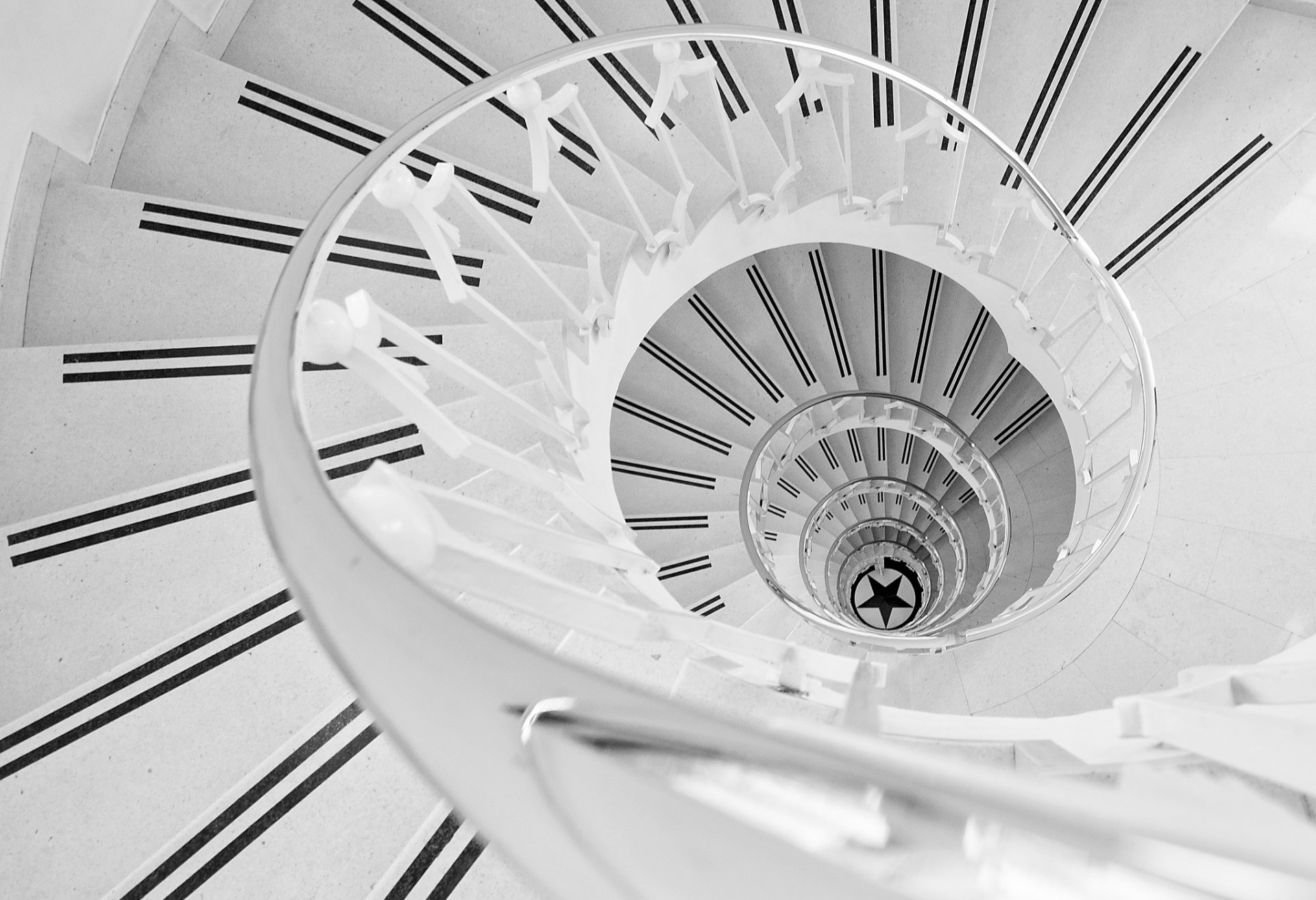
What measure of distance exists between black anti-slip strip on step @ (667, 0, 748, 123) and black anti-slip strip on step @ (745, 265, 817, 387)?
58.7 inches

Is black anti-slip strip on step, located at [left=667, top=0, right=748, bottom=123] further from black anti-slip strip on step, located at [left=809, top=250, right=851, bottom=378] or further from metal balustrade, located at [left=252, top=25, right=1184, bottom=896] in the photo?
black anti-slip strip on step, located at [left=809, top=250, right=851, bottom=378]

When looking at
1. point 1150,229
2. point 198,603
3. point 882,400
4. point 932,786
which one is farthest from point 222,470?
point 882,400

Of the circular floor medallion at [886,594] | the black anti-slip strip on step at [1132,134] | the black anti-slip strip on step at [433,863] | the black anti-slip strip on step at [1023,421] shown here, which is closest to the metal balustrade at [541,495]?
the black anti-slip strip on step at [1132,134]

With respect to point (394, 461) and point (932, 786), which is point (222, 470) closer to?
point (394, 461)

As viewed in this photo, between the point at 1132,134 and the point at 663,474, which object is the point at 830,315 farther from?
the point at 1132,134

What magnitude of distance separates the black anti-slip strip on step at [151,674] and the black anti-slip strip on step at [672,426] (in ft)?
8.58

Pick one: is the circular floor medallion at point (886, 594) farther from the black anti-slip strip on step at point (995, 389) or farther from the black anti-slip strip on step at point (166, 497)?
the black anti-slip strip on step at point (166, 497)

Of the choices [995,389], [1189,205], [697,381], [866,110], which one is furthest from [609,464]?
[995,389]

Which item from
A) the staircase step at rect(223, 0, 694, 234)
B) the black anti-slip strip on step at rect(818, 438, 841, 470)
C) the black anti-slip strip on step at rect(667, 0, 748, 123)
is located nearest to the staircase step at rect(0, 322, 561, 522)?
the staircase step at rect(223, 0, 694, 234)

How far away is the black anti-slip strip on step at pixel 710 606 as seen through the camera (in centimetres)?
432

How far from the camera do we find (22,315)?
7.73ft

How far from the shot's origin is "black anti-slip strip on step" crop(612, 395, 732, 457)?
4574 mm

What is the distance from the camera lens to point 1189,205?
131 inches

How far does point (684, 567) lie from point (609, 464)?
1657 mm
